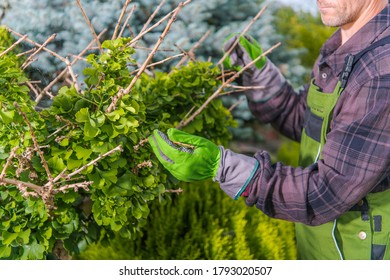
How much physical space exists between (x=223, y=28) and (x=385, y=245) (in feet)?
5.30

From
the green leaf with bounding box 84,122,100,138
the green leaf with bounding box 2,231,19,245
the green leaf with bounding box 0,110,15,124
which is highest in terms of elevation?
the green leaf with bounding box 0,110,15,124

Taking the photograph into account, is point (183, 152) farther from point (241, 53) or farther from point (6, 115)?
point (241, 53)

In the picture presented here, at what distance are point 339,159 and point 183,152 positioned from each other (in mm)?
467

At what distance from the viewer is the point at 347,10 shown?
1583mm

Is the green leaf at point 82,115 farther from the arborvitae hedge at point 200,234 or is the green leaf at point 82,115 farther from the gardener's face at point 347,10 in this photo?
the gardener's face at point 347,10

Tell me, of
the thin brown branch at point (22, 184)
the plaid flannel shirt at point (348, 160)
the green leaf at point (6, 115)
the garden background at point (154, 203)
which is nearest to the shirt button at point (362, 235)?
the plaid flannel shirt at point (348, 160)

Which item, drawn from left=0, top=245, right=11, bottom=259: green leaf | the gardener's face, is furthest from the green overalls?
left=0, top=245, right=11, bottom=259: green leaf

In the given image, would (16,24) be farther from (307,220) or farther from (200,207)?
(307,220)

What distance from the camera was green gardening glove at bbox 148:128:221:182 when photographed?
4.75 feet

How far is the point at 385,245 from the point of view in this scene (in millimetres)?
1685

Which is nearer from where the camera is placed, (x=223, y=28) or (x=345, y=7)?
(x=345, y=7)

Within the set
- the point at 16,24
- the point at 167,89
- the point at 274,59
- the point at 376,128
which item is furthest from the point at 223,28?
the point at 376,128

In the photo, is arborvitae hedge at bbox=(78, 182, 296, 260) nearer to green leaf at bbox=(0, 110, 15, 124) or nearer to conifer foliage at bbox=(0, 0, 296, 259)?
conifer foliage at bbox=(0, 0, 296, 259)

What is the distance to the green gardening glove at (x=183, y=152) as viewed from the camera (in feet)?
4.75
